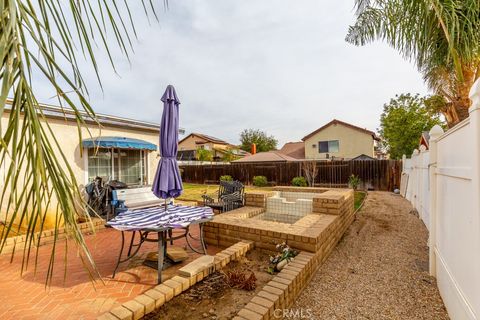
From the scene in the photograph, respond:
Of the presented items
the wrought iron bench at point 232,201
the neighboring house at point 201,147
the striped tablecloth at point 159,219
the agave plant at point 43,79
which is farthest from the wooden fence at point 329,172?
the neighboring house at point 201,147

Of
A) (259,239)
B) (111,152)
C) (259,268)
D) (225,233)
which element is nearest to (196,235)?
(225,233)

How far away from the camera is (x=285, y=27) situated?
7.23 metres

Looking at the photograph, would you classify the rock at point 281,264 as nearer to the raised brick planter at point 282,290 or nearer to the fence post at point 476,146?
the raised brick planter at point 282,290

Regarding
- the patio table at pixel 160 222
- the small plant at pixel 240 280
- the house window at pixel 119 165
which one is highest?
the house window at pixel 119 165

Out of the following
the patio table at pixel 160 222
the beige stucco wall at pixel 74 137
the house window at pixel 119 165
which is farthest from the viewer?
the house window at pixel 119 165

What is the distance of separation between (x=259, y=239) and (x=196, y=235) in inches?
89.9

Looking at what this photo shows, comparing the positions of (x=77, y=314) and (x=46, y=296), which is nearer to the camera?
(x=77, y=314)

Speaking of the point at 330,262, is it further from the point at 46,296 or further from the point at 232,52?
the point at 232,52

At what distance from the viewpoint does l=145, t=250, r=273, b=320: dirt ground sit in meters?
2.93

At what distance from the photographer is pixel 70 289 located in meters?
3.74

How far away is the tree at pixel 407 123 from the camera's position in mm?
20844

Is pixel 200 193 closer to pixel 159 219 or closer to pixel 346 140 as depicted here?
pixel 159 219

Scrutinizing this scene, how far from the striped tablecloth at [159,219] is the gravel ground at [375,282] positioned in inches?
85.2

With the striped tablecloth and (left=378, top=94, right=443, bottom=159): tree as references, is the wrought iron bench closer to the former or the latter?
the striped tablecloth
